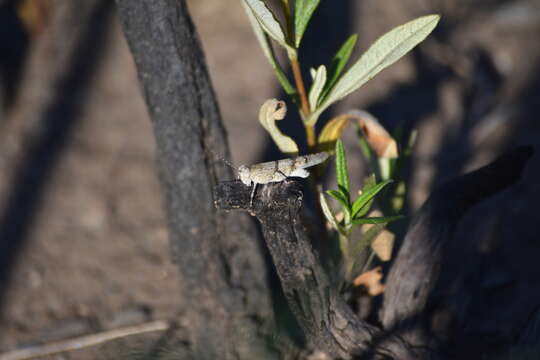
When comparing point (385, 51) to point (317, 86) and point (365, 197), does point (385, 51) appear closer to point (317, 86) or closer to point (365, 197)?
point (317, 86)

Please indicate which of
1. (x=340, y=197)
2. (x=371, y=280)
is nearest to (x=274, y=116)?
(x=340, y=197)

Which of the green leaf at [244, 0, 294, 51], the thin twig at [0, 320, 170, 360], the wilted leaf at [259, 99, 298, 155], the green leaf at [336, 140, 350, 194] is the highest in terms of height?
the green leaf at [244, 0, 294, 51]

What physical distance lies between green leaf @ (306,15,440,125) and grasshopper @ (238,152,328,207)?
136mm

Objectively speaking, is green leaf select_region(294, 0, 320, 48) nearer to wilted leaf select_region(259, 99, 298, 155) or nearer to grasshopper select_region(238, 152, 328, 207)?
wilted leaf select_region(259, 99, 298, 155)

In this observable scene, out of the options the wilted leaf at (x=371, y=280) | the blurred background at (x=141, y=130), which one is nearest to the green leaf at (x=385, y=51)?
the wilted leaf at (x=371, y=280)

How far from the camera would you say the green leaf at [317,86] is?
108cm

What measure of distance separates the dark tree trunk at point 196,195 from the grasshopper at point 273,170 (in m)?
0.29

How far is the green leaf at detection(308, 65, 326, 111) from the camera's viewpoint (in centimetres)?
108

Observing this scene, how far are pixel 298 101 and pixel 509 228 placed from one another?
1178 millimetres

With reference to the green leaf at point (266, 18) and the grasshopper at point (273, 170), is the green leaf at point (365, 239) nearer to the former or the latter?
the grasshopper at point (273, 170)

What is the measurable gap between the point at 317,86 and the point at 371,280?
56cm

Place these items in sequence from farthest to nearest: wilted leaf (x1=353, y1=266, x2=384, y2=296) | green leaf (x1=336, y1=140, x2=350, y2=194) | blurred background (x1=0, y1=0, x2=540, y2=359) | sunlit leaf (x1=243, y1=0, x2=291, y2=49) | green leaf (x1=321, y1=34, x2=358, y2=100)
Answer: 1. blurred background (x1=0, y1=0, x2=540, y2=359)
2. wilted leaf (x1=353, y1=266, x2=384, y2=296)
3. green leaf (x1=321, y1=34, x2=358, y2=100)
4. green leaf (x1=336, y1=140, x2=350, y2=194)
5. sunlit leaf (x1=243, y1=0, x2=291, y2=49)

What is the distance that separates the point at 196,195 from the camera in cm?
136

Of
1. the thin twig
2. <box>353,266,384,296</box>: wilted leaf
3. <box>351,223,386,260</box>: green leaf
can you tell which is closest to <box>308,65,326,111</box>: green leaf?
<box>351,223,386,260</box>: green leaf
